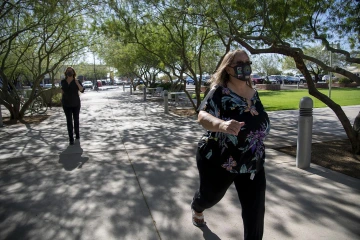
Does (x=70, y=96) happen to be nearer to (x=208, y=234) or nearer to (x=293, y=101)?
(x=208, y=234)

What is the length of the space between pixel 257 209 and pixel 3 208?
3.00m

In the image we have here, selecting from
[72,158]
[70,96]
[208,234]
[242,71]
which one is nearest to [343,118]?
[208,234]

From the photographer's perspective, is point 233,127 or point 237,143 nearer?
point 233,127

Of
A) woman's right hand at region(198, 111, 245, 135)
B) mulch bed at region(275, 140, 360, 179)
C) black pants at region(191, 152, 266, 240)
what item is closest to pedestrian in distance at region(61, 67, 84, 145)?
mulch bed at region(275, 140, 360, 179)

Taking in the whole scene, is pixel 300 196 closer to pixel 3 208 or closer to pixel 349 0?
pixel 3 208

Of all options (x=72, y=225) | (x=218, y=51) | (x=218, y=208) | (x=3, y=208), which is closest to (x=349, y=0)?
(x=218, y=208)

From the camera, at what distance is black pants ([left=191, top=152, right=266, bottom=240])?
2393 millimetres

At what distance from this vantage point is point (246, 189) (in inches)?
96.0

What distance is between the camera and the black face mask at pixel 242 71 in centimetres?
248

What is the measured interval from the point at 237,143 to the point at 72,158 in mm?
4356

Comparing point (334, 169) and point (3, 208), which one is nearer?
point (3, 208)

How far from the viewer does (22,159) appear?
5848mm

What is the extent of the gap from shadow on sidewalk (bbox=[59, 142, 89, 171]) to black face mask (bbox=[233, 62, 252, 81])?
146 inches

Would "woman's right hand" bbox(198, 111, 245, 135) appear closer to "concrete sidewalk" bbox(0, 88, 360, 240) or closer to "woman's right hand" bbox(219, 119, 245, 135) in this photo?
"woman's right hand" bbox(219, 119, 245, 135)
